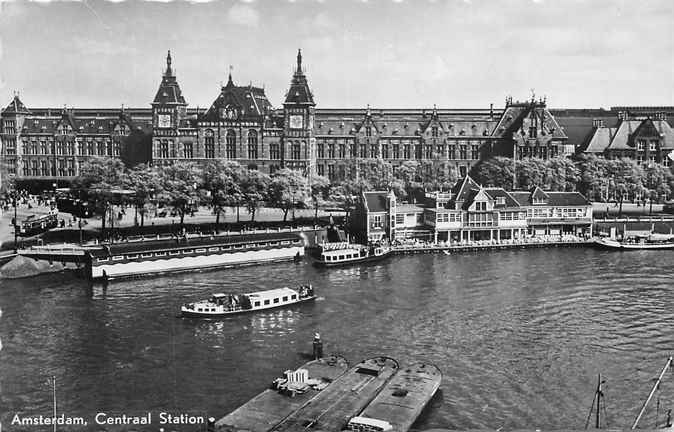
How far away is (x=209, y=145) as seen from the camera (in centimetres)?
8888

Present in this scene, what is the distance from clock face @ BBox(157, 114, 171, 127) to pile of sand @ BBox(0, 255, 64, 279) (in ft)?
118

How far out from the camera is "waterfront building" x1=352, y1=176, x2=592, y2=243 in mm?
69312

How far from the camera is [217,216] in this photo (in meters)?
68.7

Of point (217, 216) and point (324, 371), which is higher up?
point (217, 216)

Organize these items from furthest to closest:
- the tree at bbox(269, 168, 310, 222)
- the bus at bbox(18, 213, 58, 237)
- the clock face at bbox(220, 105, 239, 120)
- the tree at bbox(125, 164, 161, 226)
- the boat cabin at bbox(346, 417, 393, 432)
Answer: the clock face at bbox(220, 105, 239, 120), the tree at bbox(269, 168, 310, 222), the tree at bbox(125, 164, 161, 226), the bus at bbox(18, 213, 58, 237), the boat cabin at bbox(346, 417, 393, 432)

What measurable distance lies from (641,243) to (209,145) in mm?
47075

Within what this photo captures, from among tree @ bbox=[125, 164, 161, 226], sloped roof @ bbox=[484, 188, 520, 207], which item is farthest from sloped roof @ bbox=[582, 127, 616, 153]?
tree @ bbox=[125, 164, 161, 226]

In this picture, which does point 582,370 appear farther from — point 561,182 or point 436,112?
point 436,112

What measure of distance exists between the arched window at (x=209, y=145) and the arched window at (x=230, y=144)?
1.58m

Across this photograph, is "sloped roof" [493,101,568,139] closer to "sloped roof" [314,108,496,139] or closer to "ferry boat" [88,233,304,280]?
"sloped roof" [314,108,496,139]

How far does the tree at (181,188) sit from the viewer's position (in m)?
68.6

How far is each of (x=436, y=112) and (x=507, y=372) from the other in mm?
67415

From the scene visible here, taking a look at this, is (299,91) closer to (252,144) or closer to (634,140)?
(252,144)

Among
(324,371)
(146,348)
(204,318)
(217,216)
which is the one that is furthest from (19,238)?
(324,371)
